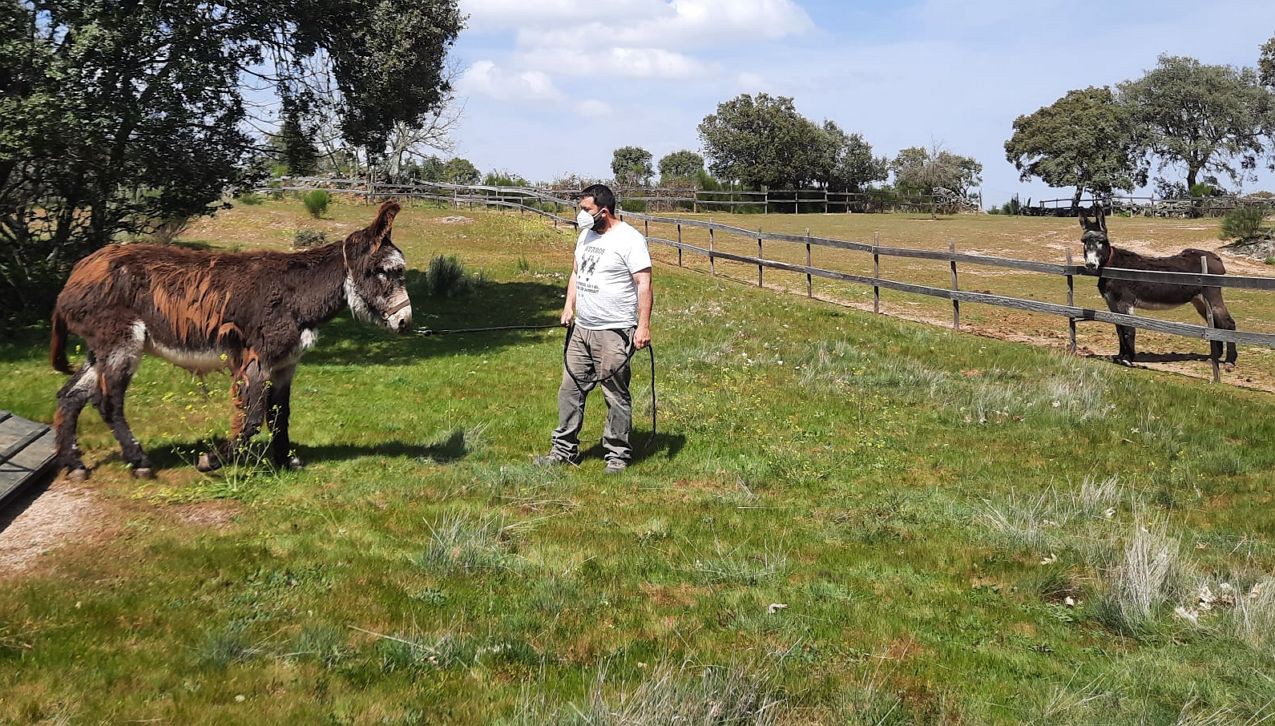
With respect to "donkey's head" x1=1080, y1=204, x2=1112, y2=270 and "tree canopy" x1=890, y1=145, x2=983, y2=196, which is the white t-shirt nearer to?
"donkey's head" x1=1080, y1=204, x2=1112, y2=270

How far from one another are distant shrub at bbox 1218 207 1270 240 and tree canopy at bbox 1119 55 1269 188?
4778 cm

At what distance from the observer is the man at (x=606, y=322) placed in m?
7.90

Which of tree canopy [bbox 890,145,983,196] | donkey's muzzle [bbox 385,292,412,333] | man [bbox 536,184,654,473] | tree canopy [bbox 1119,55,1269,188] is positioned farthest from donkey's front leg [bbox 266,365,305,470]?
tree canopy [bbox 1119,55,1269,188]

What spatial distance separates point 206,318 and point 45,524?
1.94 metres

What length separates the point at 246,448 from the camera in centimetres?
738

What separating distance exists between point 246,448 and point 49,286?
9.22 metres

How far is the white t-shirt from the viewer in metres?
7.89

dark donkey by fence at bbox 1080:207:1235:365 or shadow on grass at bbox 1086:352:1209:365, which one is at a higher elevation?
dark donkey by fence at bbox 1080:207:1235:365

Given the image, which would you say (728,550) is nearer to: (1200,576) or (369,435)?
(1200,576)

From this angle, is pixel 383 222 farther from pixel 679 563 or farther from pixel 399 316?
pixel 679 563

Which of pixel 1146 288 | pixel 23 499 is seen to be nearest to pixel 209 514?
pixel 23 499

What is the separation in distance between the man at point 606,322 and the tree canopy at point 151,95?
7.71 meters

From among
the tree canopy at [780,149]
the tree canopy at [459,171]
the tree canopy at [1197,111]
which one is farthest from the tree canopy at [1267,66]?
the tree canopy at [459,171]

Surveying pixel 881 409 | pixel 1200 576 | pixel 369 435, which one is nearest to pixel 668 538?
pixel 1200 576
